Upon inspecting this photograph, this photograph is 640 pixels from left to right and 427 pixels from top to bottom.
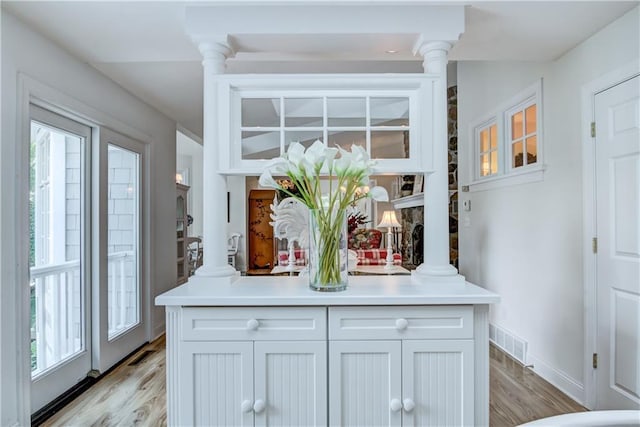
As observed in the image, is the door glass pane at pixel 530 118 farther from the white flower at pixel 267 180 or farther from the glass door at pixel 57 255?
the glass door at pixel 57 255

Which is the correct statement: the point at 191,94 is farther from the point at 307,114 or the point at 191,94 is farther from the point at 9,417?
the point at 9,417

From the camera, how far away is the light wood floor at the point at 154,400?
7.50ft

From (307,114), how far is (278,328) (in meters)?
1.08

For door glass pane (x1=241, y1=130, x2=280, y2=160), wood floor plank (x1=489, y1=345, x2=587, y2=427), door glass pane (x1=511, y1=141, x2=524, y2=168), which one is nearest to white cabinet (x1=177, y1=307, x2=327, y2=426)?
door glass pane (x1=241, y1=130, x2=280, y2=160)

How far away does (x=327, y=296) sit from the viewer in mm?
1620

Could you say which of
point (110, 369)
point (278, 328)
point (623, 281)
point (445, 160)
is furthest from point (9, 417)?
point (623, 281)

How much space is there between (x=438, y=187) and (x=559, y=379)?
6.05 feet

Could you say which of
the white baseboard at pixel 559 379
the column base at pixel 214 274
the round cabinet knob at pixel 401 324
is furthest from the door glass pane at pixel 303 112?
the white baseboard at pixel 559 379

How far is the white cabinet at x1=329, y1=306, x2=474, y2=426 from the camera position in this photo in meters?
1.61

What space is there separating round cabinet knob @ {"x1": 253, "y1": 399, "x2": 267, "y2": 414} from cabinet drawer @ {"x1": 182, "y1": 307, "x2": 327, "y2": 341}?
0.26 meters

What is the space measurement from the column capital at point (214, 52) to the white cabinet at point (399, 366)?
136 cm

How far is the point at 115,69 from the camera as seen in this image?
2.90 meters

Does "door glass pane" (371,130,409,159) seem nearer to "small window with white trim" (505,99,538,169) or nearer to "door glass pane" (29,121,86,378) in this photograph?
"small window with white trim" (505,99,538,169)

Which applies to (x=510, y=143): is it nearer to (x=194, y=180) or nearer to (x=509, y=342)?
(x=509, y=342)
